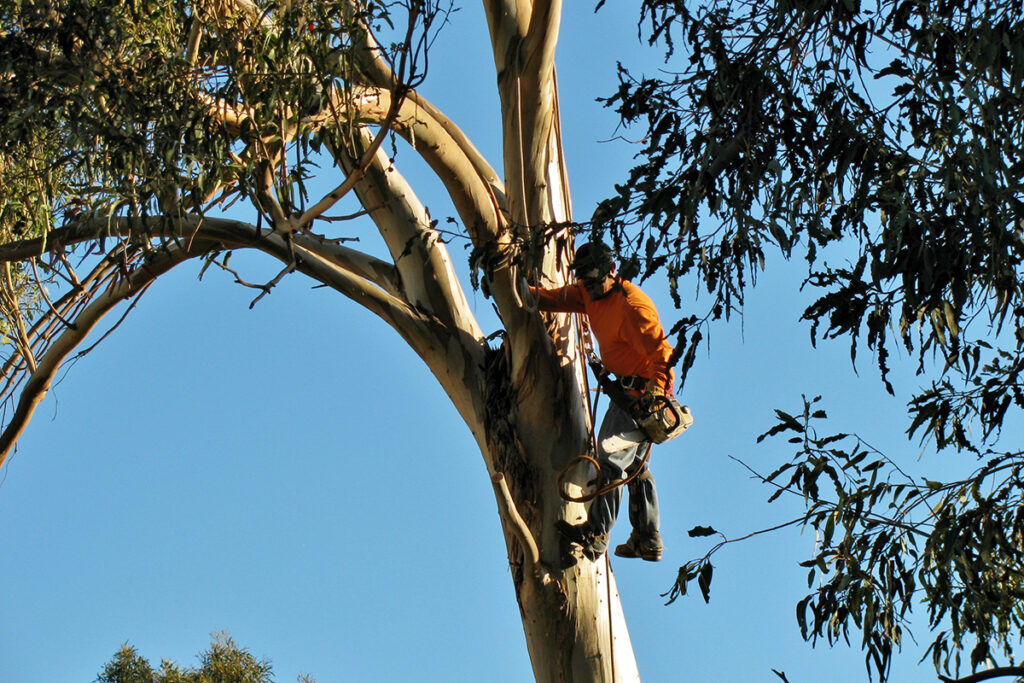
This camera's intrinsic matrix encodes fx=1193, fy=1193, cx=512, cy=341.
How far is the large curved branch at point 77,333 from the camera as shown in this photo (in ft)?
18.5

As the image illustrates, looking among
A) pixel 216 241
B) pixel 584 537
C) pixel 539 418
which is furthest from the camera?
pixel 216 241

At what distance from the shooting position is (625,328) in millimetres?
4625

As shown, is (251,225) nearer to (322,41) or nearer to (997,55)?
(322,41)

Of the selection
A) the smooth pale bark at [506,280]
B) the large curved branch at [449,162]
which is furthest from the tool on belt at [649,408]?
the large curved branch at [449,162]

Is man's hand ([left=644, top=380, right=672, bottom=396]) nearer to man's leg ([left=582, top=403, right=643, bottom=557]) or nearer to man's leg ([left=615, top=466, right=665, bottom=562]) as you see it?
man's leg ([left=582, top=403, right=643, bottom=557])

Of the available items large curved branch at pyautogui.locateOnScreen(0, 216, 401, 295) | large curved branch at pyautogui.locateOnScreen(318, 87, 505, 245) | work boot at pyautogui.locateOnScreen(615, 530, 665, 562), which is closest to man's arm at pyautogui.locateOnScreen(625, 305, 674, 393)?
work boot at pyautogui.locateOnScreen(615, 530, 665, 562)

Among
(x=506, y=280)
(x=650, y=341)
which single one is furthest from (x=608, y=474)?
(x=506, y=280)

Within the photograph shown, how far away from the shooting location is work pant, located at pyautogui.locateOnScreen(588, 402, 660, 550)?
4.65m

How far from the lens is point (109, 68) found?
14.5 ft

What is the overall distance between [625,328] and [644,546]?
2.97ft

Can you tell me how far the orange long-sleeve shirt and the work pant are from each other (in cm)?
20

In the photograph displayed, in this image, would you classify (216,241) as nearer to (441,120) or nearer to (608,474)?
(441,120)

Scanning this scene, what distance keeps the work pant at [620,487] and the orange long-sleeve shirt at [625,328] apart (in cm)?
20

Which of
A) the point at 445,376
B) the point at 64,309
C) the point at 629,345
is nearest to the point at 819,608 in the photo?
the point at 629,345
